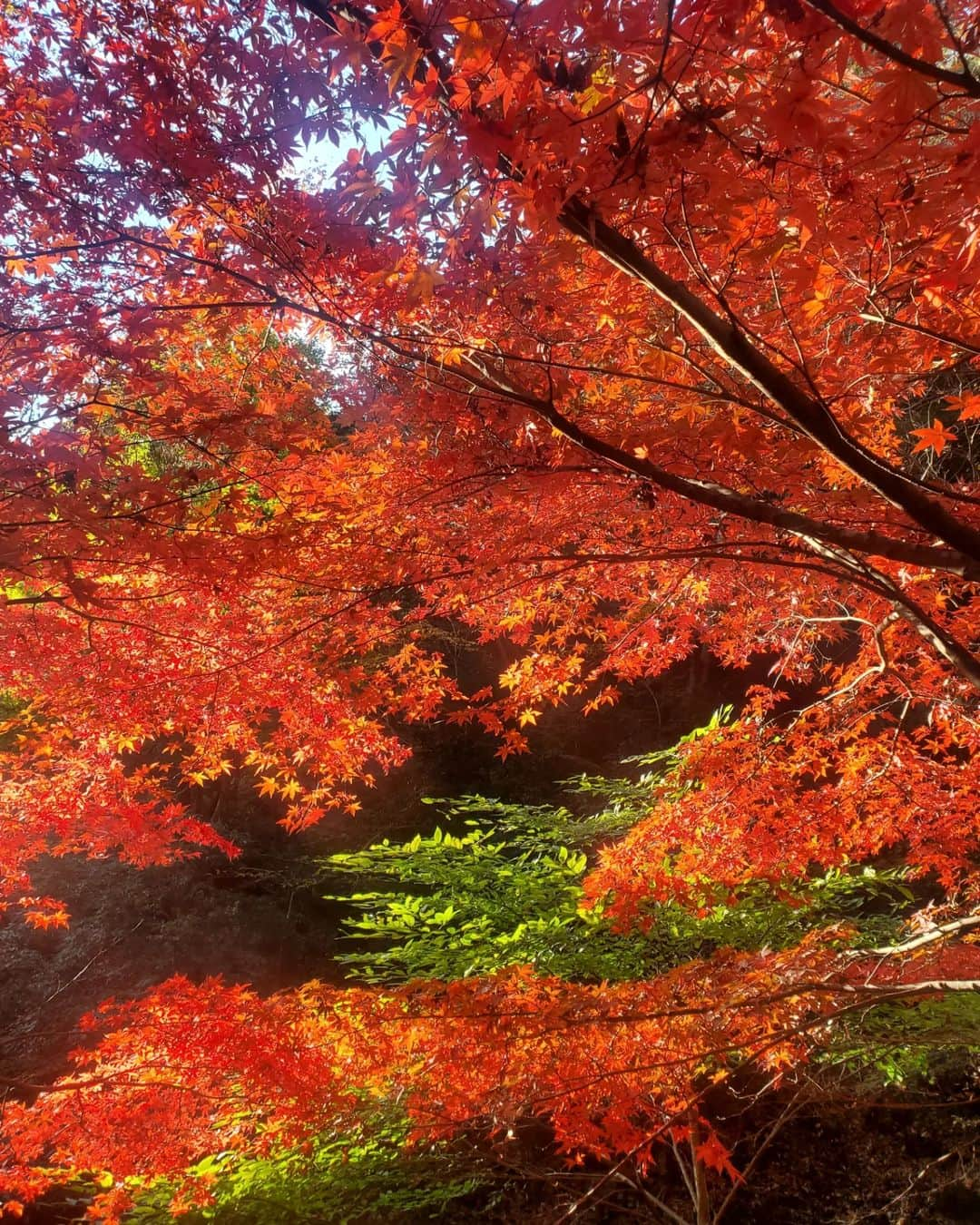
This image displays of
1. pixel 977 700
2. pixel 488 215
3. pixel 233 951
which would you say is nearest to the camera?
pixel 488 215

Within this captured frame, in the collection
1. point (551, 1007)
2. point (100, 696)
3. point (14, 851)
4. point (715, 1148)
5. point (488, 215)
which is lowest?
point (715, 1148)

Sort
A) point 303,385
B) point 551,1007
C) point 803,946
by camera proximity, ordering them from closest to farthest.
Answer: point 551,1007, point 803,946, point 303,385

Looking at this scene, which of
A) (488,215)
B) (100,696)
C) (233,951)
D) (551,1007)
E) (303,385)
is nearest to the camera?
(488,215)

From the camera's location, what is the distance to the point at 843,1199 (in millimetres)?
5766

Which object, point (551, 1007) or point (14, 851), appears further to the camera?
point (14, 851)

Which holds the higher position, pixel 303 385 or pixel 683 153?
pixel 303 385

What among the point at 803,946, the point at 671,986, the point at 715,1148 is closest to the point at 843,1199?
the point at 715,1148

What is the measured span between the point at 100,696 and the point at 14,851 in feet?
9.78

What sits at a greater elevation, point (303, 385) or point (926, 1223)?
point (303, 385)

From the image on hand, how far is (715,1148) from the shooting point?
168 inches

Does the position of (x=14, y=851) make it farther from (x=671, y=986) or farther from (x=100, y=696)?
(x=671, y=986)

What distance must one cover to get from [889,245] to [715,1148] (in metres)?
5.01

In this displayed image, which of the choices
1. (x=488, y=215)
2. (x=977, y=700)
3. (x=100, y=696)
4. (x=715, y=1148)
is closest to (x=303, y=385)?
(x=100, y=696)

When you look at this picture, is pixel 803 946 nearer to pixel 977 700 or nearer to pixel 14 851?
pixel 977 700
